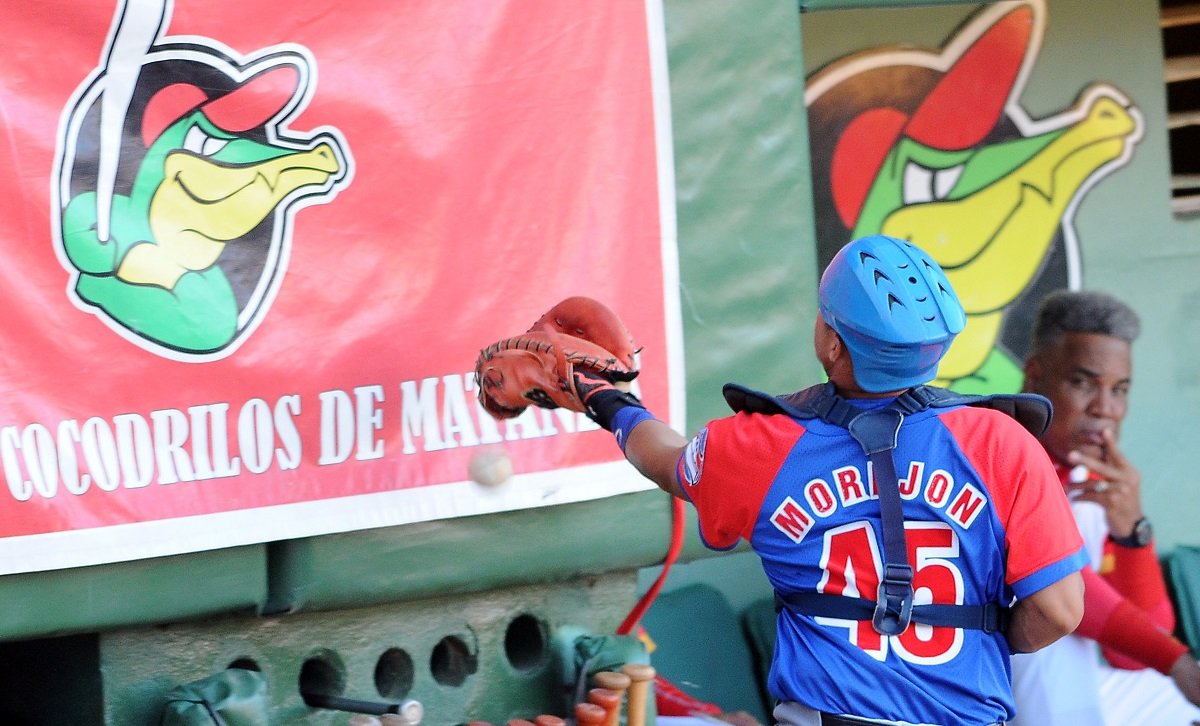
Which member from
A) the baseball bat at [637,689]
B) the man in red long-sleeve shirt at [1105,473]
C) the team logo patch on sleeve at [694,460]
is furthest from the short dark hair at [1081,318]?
the team logo patch on sleeve at [694,460]

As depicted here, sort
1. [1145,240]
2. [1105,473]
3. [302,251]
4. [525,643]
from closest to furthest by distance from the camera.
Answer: [302,251] → [525,643] → [1105,473] → [1145,240]

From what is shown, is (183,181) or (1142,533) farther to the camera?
(1142,533)

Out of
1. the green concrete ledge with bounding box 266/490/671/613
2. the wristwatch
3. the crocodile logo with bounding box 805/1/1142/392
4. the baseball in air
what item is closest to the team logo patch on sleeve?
the baseball in air

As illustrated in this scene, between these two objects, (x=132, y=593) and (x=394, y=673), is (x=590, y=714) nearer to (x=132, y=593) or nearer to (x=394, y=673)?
(x=394, y=673)

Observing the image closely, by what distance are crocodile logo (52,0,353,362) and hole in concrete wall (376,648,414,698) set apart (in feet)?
2.76

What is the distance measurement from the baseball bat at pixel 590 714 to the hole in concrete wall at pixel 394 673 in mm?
369

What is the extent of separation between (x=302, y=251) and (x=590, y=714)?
1.14m

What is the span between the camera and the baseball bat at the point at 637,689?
3186 mm

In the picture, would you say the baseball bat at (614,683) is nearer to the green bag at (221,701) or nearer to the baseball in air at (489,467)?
the baseball in air at (489,467)

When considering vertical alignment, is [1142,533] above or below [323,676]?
above

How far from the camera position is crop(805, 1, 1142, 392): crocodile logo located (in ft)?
16.4

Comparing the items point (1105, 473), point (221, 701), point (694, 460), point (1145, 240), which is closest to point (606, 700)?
point (221, 701)

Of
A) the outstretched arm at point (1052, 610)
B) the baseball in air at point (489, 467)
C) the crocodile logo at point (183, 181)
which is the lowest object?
the outstretched arm at point (1052, 610)

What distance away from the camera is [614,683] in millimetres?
3123
